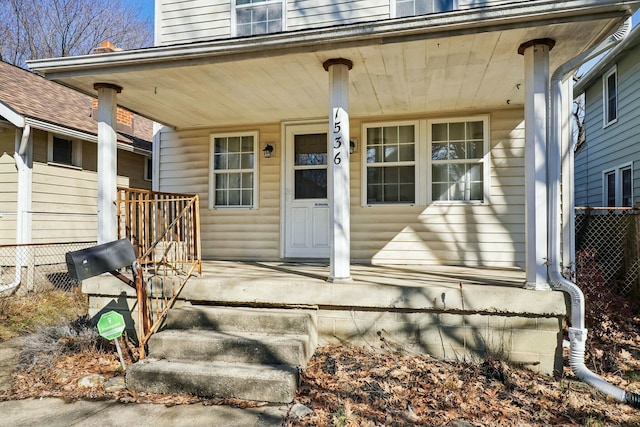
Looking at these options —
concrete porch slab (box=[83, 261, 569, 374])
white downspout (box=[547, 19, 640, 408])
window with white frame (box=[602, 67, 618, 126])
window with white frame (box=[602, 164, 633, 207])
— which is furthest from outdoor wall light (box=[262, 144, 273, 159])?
window with white frame (box=[602, 67, 618, 126])

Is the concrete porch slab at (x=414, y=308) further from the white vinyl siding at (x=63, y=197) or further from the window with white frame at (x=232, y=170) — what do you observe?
the white vinyl siding at (x=63, y=197)

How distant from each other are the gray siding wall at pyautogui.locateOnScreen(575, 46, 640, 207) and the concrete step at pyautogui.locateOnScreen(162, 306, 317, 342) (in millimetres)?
8031

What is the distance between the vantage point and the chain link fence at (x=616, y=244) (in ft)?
18.0

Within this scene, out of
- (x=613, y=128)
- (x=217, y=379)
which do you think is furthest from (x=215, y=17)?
(x=613, y=128)

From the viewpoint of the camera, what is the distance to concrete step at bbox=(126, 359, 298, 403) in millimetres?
3104

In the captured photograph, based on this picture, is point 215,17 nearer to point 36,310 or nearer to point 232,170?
point 232,170

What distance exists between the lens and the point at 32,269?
7.13 meters

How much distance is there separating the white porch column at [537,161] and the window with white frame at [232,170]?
13.7ft

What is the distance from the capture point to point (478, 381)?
3.38 m

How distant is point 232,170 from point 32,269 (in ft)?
12.9

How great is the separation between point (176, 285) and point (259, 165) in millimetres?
2938

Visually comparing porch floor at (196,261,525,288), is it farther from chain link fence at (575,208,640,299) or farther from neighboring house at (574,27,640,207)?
neighboring house at (574,27,640,207)

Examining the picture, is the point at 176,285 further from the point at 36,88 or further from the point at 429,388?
the point at 36,88

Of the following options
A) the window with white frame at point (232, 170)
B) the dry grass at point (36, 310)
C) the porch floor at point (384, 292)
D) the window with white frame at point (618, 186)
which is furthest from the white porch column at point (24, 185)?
the window with white frame at point (618, 186)
